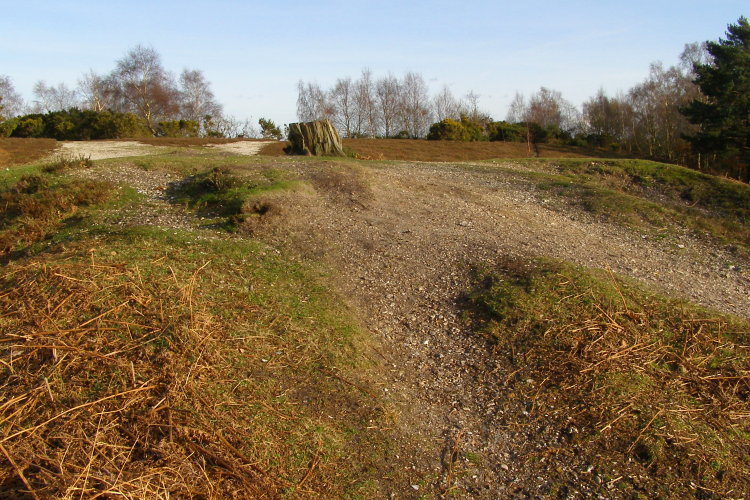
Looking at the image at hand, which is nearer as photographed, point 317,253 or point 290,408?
point 290,408

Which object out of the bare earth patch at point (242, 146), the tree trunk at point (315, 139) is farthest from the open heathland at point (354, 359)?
the bare earth patch at point (242, 146)

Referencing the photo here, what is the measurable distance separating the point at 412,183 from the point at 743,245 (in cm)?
602

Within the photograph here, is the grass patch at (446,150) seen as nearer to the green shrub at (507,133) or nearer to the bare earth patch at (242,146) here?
the bare earth patch at (242,146)

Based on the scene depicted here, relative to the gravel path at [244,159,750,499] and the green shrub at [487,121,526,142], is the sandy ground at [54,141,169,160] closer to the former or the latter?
the gravel path at [244,159,750,499]

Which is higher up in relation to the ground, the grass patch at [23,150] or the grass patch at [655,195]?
the grass patch at [23,150]

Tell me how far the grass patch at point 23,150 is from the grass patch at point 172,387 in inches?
559

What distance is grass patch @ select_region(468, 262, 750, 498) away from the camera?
411 centimetres

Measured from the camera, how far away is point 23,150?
65.3 feet

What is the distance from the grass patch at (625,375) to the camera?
411 cm

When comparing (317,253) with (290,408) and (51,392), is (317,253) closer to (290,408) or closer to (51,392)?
(290,408)

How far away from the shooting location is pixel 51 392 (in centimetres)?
391

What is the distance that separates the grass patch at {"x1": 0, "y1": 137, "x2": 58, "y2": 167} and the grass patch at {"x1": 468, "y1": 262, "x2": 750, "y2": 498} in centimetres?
1630

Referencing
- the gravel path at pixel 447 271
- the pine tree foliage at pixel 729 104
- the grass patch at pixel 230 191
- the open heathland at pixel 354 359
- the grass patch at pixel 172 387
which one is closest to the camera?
the grass patch at pixel 172 387

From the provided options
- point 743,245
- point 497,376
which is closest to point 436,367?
point 497,376
